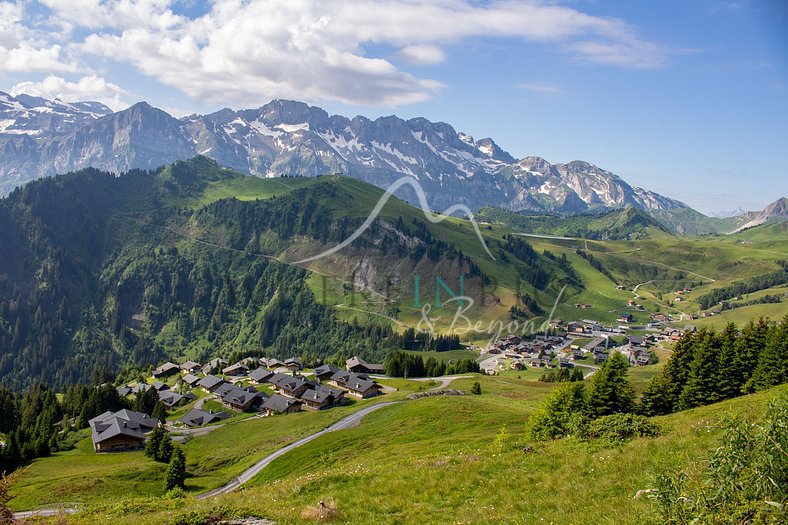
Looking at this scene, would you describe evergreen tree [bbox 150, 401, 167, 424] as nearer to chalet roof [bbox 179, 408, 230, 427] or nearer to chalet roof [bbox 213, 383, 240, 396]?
chalet roof [bbox 179, 408, 230, 427]

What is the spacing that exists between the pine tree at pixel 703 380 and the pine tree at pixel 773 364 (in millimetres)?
3473

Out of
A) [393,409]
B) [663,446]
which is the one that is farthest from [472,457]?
[393,409]

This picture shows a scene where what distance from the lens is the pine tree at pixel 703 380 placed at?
5219 cm

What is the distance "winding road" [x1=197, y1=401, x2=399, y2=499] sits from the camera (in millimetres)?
60403

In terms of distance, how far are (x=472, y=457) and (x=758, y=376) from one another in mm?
38444

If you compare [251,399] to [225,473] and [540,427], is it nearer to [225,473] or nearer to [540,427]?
[225,473]

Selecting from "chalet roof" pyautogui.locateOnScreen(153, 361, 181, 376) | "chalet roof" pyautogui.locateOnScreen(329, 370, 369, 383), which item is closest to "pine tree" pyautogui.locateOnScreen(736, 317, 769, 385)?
"chalet roof" pyautogui.locateOnScreen(329, 370, 369, 383)

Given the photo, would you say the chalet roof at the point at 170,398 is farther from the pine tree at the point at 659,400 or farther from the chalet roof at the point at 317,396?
the pine tree at the point at 659,400

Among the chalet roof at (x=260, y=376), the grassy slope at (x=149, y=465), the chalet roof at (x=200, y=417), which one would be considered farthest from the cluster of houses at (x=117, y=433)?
the chalet roof at (x=260, y=376)

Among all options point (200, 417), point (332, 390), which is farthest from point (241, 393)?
point (332, 390)

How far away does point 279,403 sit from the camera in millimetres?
113750

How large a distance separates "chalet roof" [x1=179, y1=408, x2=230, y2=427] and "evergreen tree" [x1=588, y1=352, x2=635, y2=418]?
89.6 m

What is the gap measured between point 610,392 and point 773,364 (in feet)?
56.3

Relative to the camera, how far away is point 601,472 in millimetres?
23828
